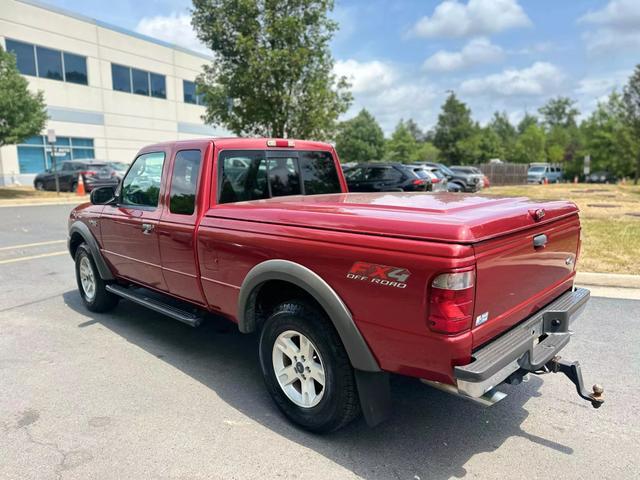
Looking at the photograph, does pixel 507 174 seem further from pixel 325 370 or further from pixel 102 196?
pixel 325 370

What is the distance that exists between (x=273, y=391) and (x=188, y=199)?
1679 millimetres

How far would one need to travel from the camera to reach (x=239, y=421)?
3.24 metres

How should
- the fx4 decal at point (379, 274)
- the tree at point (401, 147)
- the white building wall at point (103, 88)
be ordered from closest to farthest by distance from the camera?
the fx4 decal at point (379, 274) → the white building wall at point (103, 88) → the tree at point (401, 147)

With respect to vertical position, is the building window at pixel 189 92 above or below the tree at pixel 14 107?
above

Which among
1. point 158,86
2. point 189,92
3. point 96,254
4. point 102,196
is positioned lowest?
point 96,254

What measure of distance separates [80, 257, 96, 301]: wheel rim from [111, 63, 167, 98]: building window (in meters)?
29.5

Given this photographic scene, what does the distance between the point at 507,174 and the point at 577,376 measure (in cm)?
4115

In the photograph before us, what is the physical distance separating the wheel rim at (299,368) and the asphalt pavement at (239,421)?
0.25 m

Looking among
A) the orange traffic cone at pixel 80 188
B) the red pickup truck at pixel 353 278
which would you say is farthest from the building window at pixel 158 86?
the red pickup truck at pixel 353 278

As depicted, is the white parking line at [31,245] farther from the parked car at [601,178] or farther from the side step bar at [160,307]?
the parked car at [601,178]

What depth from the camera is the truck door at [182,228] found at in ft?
12.5

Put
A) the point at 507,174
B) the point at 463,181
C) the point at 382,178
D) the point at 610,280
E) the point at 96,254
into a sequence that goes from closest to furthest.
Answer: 1. the point at 96,254
2. the point at 610,280
3. the point at 382,178
4. the point at 463,181
5. the point at 507,174

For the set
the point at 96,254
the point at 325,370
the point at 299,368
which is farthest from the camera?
the point at 96,254

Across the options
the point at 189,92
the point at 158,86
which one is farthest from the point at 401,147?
the point at 158,86
